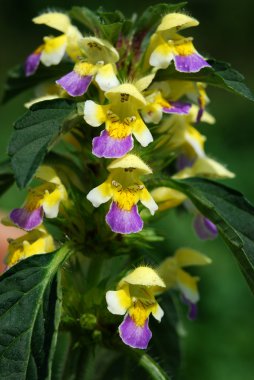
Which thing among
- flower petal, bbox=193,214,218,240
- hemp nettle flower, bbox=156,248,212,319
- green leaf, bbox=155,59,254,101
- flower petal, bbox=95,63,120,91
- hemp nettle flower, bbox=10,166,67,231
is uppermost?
flower petal, bbox=95,63,120,91

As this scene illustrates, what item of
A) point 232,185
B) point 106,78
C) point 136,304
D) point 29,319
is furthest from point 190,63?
point 232,185

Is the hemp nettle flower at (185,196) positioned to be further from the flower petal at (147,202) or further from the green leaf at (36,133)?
the green leaf at (36,133)

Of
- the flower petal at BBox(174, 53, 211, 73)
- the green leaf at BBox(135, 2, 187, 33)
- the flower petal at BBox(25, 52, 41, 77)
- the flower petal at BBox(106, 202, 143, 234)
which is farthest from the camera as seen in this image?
the flower petal at BBox(25, 52, 41, 77)

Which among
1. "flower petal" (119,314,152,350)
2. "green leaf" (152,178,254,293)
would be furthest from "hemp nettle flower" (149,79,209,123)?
"flower petal" (119,314,152,350)

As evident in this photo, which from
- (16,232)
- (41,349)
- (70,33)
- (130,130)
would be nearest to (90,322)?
(41,349)

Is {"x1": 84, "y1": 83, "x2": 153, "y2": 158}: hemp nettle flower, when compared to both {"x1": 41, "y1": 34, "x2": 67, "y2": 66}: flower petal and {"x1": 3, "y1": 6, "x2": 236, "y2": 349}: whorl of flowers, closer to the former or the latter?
{"x1": 3, "y1": 6, "x2": 236, "y2": 349}: whorl of flowers

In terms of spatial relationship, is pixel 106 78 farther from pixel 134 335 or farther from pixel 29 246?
pixel 134 335

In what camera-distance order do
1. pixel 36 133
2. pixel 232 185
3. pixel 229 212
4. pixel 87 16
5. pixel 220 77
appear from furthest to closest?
1. pixel 232 185
2. pixel 87 16
3. pixel 229 212
4. pixel 220 77
5. pixel 36 133
